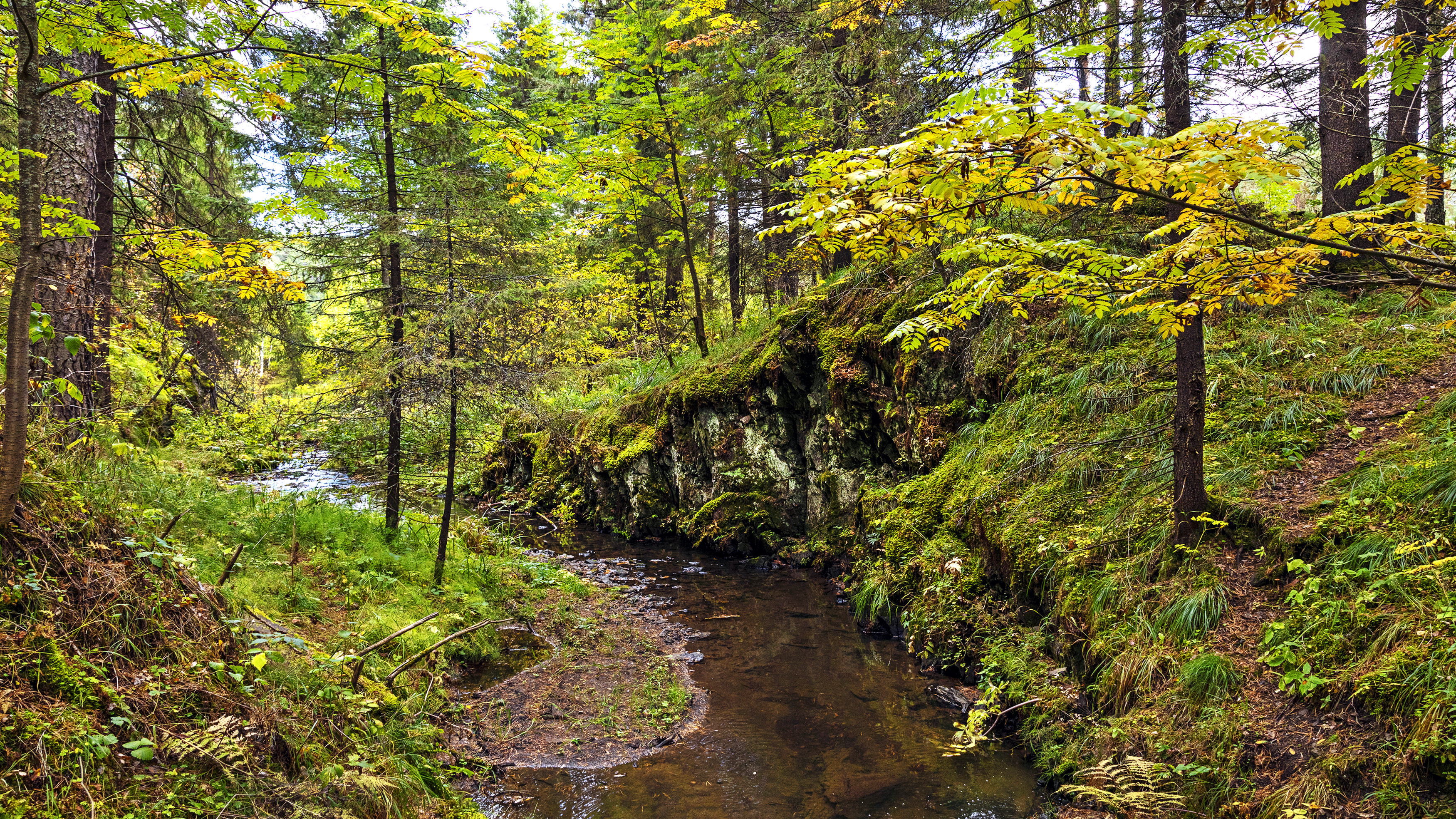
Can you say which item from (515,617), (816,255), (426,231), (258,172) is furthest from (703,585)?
(258,172)

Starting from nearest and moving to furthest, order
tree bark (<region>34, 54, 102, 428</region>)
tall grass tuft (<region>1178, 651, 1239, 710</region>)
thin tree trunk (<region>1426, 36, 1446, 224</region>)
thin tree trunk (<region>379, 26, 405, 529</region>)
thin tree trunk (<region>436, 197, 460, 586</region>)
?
thin tree trunk (<region>1426, 36, 1446, 224</region>) < tall grass tuft (<region>1178, 651, 1239, 710</region>) < tree bark (<region>34, 54, 102, 428</region>) < thin tree trunk (<region>379, 26, 405, 529</region>) < thin tree trunk (<region>436, 197, 460, 586</region>)

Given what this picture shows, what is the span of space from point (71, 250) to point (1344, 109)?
1132 cm

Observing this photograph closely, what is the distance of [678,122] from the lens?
13.2 metres

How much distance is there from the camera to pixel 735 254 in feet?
49.5

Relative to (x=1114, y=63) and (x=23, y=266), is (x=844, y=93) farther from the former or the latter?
(x=23, y=266)

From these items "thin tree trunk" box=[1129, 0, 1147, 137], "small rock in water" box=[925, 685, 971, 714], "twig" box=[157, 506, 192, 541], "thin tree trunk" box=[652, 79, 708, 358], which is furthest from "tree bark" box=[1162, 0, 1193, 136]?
"thin tree trunk" box=[652, 79, 708, 358]

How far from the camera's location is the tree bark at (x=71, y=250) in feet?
17.9

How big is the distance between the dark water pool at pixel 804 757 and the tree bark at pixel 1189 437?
2.32 meters

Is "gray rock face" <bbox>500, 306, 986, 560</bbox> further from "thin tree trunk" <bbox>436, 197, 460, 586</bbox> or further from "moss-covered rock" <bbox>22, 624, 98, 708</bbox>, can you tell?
"moss-covered rock" <bbox>22, 624, 98, 708</bbox>

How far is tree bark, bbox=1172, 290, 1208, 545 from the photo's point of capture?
16.9 feet

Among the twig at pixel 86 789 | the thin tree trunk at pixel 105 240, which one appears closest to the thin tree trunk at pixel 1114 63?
the twig at pixel 86 789

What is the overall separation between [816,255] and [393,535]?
7464 mm

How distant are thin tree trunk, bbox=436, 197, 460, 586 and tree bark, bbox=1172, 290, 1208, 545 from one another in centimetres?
713

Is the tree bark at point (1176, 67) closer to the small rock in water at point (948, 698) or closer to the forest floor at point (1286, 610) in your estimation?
the forest floor at point (1286, 610)
